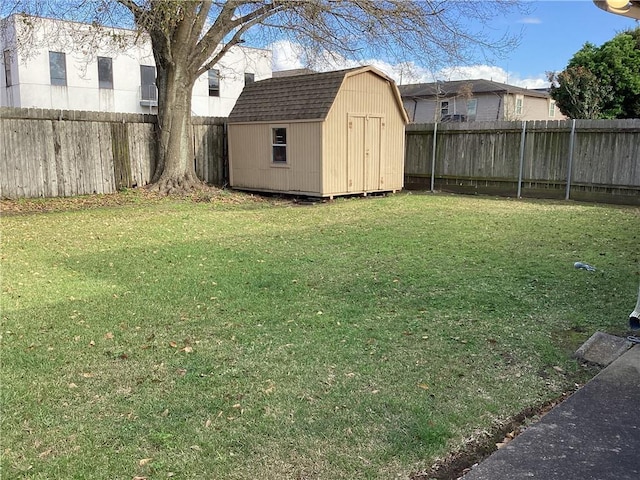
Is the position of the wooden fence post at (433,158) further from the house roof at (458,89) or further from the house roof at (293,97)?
the house roof at (458,89)

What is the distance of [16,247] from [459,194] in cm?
1151

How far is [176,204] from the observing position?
1253cm

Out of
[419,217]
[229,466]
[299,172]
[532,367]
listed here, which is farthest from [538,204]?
[229,466]

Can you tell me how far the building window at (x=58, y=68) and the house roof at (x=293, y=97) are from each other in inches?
697

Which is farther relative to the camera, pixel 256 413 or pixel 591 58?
pixel 591 58

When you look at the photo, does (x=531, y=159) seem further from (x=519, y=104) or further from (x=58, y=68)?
(x=58, y=68)

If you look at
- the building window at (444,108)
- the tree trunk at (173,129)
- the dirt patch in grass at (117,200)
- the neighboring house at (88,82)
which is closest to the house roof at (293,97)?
the tree trunk at (173,129)

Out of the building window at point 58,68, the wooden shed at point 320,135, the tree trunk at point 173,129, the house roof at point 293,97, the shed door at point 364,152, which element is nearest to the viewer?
the house roof at point 293,97

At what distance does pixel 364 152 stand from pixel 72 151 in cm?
716

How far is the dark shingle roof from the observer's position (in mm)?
13273

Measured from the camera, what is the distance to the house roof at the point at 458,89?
3447 centimetres

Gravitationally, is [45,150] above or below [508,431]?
above

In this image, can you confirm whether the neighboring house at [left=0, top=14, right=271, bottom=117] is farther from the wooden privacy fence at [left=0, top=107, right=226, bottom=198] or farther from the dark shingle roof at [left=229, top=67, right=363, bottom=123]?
the wooden privacy fence at [left=0, top=107, right=226, bottom=198]

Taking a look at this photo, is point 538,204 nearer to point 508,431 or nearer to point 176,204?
point 176,204
